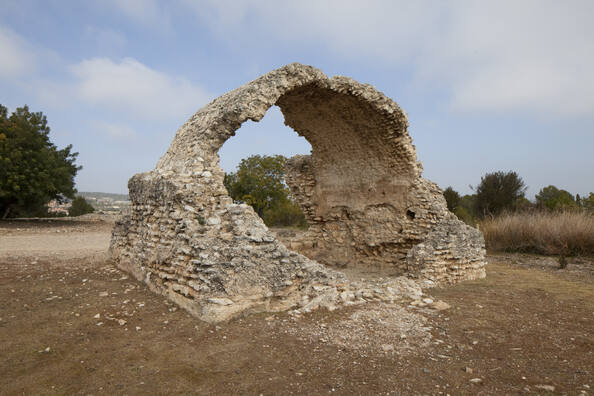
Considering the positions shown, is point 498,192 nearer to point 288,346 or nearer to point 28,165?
point 288,346

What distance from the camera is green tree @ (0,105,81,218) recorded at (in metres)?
15.4

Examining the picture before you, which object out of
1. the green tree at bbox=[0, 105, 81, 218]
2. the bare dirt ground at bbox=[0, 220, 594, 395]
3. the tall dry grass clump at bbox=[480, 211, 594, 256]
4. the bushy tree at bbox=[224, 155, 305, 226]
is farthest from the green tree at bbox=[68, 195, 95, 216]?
the tall dry grass clump at bbox=[480, 211, 594, 256]

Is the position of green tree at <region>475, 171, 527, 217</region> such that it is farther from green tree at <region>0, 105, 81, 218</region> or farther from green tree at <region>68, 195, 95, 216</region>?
green tree at <region>68, 195, 95, 216</region>

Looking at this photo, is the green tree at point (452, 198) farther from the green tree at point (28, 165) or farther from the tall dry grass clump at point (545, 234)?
the green tree at point (28, 165)

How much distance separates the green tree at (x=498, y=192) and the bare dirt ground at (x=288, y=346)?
1635 cm

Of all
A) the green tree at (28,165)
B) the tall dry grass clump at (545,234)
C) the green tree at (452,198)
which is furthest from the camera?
the green tree at (452,198)

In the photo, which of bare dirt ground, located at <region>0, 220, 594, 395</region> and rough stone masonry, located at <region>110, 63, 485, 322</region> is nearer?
bare dirt ground, located at <region>0, 220, 594, 395</region>

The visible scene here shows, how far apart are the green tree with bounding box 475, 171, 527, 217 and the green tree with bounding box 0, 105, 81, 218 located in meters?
22.2

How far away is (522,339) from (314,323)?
7.42 feet

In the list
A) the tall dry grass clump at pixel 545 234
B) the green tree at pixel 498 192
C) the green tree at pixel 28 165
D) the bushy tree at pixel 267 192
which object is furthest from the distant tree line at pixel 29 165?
the green tree at pixel 498 192

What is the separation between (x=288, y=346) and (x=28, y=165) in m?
17.4

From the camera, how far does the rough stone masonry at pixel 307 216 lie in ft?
14.8

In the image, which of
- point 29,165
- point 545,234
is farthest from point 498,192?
point 29,165

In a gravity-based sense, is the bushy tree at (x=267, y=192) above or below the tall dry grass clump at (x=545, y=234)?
above
